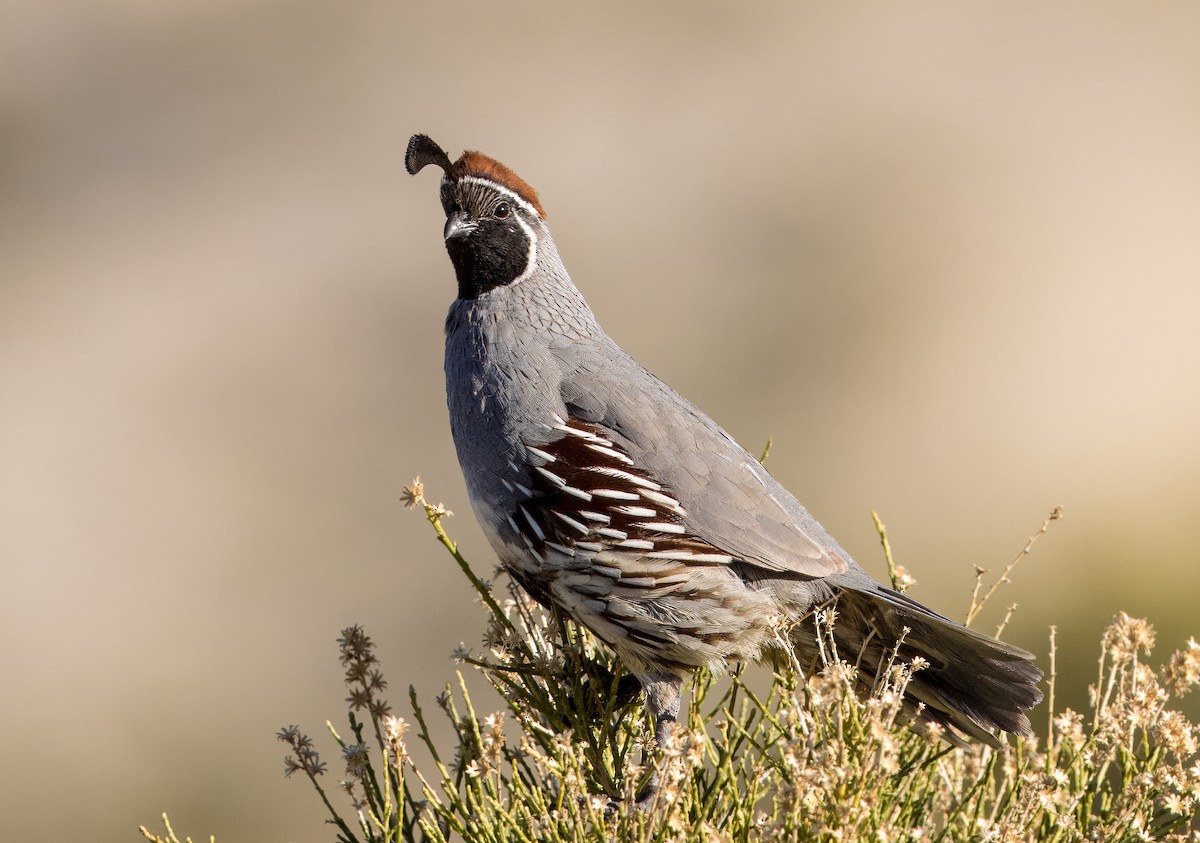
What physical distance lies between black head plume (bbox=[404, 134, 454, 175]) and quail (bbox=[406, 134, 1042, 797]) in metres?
0.47

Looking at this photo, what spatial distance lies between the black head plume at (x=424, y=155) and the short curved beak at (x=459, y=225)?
12 centimetres

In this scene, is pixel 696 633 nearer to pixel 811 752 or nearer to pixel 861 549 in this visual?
pixel 811 752

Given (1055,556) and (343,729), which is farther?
(1055,556)

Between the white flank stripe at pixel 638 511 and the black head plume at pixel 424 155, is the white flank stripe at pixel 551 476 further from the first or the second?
the black head plume at pixel 424 155

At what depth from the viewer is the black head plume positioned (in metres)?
3.15

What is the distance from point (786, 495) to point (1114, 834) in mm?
→ 1061

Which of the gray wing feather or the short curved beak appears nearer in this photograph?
the gray wing feather

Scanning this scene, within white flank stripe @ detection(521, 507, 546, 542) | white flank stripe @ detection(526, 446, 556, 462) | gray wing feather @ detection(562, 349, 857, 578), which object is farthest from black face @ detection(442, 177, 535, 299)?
white flank stripe @ detection(521, 507, 546, 542)

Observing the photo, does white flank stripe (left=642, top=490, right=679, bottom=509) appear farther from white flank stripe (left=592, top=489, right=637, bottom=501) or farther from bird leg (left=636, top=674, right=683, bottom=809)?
bird leg (left=636, top=674, right=683, bottom=809)

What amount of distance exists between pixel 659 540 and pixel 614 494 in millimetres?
138

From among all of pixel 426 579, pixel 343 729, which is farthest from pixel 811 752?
pixel 426 579

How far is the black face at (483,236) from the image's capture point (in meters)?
3.12

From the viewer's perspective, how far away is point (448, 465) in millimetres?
7289

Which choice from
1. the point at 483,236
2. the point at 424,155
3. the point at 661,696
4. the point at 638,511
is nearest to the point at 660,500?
the point at 638,511
